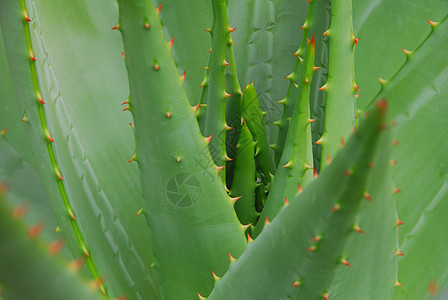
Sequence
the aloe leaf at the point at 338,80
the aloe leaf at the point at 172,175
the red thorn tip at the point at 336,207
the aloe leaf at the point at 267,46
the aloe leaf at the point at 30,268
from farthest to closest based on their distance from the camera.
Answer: the aloe leaf at the point at 267,46 < the aloe leaf at the point at 338,80 < the aloe leaf at the point at 172,175 < the red thorn tip at the point at 336,207 < the aloe leaf at the point at 30,268

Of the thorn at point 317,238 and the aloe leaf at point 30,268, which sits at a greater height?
the aloe leaf at point 30,268

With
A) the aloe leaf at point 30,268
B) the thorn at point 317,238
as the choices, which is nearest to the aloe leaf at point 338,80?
the thorn at point 317,238

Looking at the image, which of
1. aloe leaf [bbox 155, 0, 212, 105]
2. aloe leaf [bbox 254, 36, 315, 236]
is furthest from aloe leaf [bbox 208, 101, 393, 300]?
aloe leaf [bbox 155, 0, 212, 105]

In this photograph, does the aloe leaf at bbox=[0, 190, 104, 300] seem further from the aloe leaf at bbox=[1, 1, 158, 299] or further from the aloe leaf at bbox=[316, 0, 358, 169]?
the aloe leaf at bbox=[316, 0, 358, 169]

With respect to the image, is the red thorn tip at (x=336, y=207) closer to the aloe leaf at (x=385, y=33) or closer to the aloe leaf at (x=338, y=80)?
the aloe leaf at (x=338, y=80)

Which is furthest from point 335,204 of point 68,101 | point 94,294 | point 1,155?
point 1,155

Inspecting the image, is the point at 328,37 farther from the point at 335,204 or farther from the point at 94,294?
the point at 94,294

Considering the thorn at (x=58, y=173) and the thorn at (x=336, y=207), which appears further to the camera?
the thorn at (x=58, y=173)
